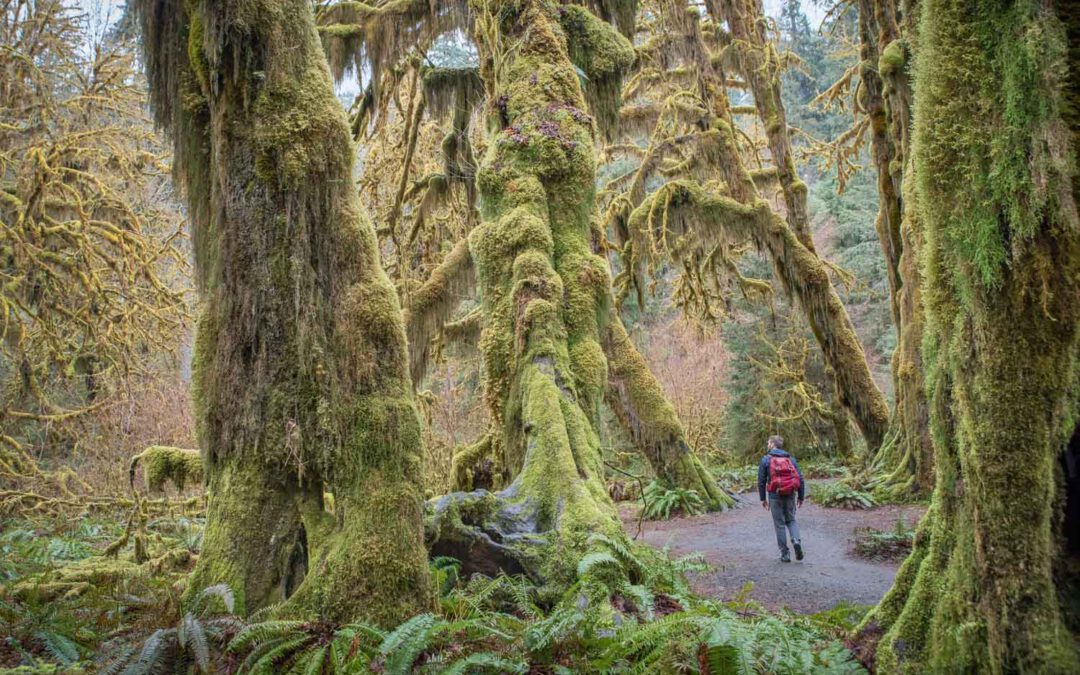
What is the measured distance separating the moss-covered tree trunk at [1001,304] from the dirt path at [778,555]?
2815mm

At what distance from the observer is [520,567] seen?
6086 mm

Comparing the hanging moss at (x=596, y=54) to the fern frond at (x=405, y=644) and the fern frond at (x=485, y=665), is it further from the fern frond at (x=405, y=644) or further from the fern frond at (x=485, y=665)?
→ the fern frond at (x=485, y=665)

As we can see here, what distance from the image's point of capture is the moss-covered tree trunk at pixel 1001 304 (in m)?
2.94

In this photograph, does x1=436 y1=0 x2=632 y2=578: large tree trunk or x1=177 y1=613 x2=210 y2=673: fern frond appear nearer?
x1=177 y1=613 x2=210 y2=673: fern frond

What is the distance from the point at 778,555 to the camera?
9414 mm

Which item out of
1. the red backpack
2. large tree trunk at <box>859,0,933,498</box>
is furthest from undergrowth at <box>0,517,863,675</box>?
large tree trunk at <box>859,0,933,498</box>

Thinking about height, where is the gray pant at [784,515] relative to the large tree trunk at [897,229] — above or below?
below

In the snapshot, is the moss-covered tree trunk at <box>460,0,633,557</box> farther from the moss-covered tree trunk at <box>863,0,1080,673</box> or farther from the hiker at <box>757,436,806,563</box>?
the moss-covered tree trunk at <box>863,0,1080,673</box>

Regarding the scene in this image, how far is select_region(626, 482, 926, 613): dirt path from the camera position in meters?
7.36

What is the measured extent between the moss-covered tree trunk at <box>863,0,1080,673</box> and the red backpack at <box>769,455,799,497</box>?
5416mm

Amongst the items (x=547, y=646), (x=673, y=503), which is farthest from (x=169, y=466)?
(x=673, y=503)

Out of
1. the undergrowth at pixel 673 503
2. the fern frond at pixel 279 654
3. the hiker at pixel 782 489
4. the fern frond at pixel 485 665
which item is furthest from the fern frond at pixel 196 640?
the undergrowth at pixel 673 503

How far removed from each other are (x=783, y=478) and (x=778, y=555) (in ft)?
4.18

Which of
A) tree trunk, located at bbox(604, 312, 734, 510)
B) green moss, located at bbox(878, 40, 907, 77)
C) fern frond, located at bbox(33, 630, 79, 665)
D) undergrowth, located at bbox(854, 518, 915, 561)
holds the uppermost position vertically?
green moss, located at bbox(878, 40, 907, 77)
